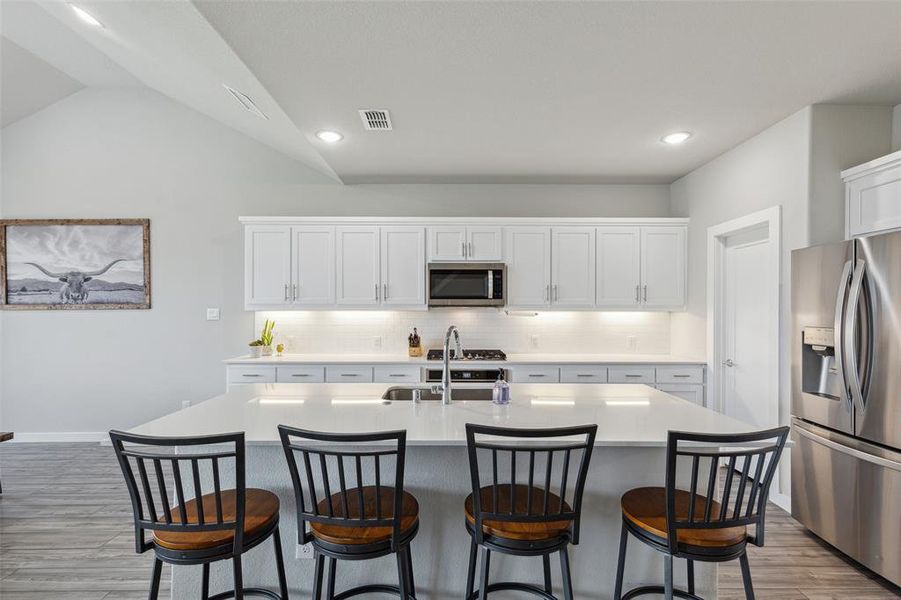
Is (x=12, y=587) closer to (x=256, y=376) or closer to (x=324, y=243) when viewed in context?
(x=256, y=376)

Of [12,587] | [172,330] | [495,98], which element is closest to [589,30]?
[495,98]

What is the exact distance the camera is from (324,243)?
428cm

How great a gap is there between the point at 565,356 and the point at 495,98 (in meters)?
2.65

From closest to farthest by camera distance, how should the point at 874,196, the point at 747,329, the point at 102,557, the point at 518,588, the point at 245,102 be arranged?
the point at 518,588, the point at 102,557, the point at 874,196, the point at 245,102, the point at 747,329

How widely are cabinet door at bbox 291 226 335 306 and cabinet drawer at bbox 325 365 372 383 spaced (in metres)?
0.69

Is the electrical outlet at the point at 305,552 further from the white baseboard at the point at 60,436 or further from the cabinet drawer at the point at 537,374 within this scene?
the white baseboard at the point at 60,436

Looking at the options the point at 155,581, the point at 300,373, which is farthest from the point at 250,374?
the point at 155,581

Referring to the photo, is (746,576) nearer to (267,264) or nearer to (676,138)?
(676,138)

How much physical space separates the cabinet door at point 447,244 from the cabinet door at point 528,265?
45 cm

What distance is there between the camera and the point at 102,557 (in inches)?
96.5

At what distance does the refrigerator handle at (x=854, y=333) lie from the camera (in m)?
2.25

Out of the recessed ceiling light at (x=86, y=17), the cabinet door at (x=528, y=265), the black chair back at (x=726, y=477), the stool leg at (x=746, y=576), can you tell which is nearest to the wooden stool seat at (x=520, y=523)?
the black chair back at (x=726, y=477)

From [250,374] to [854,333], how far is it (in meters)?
4.36

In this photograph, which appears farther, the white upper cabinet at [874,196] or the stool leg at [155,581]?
the white upper cabinet at [874,196]
